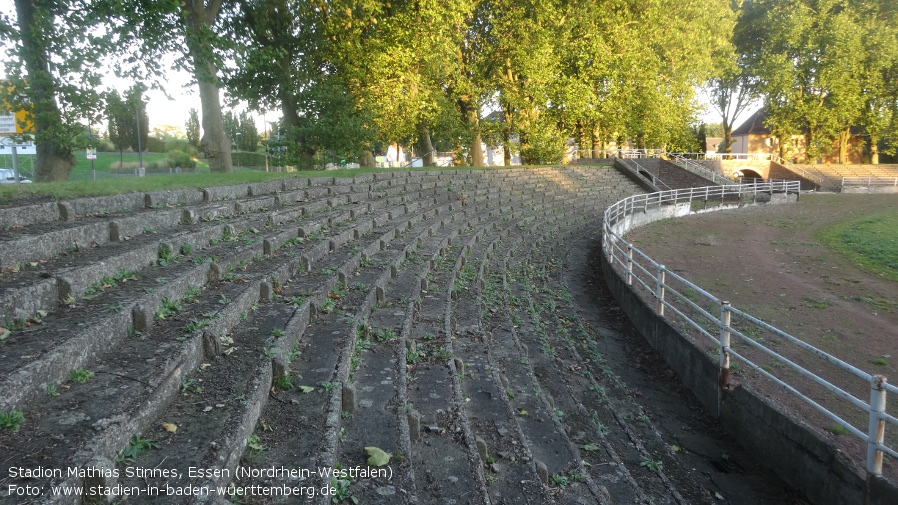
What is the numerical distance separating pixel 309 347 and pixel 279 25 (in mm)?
17794

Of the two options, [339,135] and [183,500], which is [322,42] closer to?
[339,135]

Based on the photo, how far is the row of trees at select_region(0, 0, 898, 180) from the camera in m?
12.1

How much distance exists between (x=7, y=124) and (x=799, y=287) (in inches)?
657

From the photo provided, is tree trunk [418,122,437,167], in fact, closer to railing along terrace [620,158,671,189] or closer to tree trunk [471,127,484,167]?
tree trunk [471,127,484,167]

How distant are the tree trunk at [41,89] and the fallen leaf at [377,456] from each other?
1094 cm

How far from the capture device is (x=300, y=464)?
335 cm

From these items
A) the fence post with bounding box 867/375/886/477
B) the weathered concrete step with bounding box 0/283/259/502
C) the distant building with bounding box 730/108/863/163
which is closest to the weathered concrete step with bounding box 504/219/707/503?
the fence post with bounding box 867/375/886/477

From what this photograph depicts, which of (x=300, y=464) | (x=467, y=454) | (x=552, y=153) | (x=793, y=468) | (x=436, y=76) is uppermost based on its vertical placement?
(x=436, y=76)

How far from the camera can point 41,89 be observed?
1131cm

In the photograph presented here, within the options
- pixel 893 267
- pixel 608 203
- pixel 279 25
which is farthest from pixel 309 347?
pixel 608 203

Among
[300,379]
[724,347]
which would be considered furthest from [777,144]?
[300,379]

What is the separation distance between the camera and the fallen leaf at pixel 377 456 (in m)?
3.58

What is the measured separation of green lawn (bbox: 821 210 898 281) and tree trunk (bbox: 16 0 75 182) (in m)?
17.4

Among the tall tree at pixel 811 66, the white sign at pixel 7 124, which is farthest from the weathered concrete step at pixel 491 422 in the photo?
the tall tree at pixel 811 66
